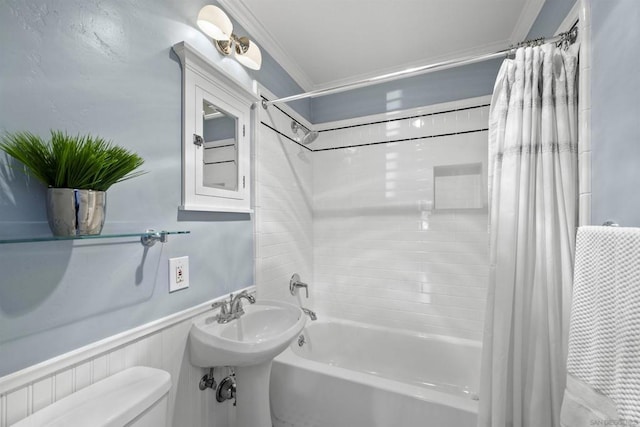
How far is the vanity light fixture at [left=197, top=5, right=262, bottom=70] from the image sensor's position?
1299 millimetres

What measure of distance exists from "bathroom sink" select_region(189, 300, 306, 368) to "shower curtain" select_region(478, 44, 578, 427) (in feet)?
2.96

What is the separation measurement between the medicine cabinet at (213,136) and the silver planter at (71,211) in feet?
1.56

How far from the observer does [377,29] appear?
1.81 m

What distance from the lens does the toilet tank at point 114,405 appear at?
0.73 m

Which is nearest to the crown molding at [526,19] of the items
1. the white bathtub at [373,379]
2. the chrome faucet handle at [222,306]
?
the white bathtub at [373,379]

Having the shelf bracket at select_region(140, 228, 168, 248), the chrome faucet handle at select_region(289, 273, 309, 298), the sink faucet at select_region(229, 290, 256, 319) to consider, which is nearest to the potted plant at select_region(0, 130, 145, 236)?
the shelf bracket at select_region(140, 228, 168, 248)

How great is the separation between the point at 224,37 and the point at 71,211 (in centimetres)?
111

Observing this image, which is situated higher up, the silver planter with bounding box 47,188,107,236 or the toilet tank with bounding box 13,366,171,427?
the silver planter with bounding box 47,188,107,236

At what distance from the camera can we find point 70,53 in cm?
88

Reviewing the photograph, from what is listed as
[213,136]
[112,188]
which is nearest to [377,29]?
[213,136]

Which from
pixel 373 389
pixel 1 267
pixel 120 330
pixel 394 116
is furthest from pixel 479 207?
pixel 1 267

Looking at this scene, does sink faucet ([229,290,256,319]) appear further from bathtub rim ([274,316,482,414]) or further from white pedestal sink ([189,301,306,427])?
bathtub rim ([274,316,482,414])

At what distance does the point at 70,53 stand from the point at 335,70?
72.5 inches

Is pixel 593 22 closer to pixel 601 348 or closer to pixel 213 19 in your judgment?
pixel 601 348
